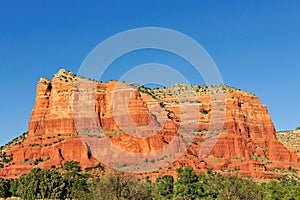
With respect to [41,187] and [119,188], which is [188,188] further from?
[41,187]

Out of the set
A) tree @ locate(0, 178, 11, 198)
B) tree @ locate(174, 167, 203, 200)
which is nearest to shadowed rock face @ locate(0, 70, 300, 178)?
tree @ locate(0, 178, 11, 198)

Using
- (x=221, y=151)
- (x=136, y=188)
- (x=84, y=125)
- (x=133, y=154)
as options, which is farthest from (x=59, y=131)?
Answer: (x=136, y=188)

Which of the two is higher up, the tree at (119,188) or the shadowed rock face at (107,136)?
the shadowed rock face at (107,136)

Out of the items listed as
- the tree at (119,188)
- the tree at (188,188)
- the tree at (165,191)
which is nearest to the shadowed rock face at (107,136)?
the tree at (165,191)

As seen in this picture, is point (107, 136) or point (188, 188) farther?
point (107, 136)

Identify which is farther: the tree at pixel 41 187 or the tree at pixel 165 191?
the tree at pixel 41 187

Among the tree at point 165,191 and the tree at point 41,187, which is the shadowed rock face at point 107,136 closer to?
the tree at point 41,187

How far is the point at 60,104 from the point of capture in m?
195

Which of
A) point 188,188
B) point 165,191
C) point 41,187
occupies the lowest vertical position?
point 188,188

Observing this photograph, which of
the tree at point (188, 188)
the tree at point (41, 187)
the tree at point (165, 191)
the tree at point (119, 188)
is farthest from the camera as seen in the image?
the tree at point (41, 187)

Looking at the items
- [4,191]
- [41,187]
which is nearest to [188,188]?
[41,187]

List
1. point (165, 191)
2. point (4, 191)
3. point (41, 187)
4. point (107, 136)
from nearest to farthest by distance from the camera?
point (165, 191), point (41, 187), point (4, 191), point (107, 136)

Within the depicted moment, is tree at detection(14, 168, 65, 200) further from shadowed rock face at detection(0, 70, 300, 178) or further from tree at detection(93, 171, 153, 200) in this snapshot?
shadowed rock face at detection(0, 70, 300, 178)

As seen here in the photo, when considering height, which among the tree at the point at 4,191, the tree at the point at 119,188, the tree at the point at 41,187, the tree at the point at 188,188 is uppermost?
the tree at the point at 4,191
